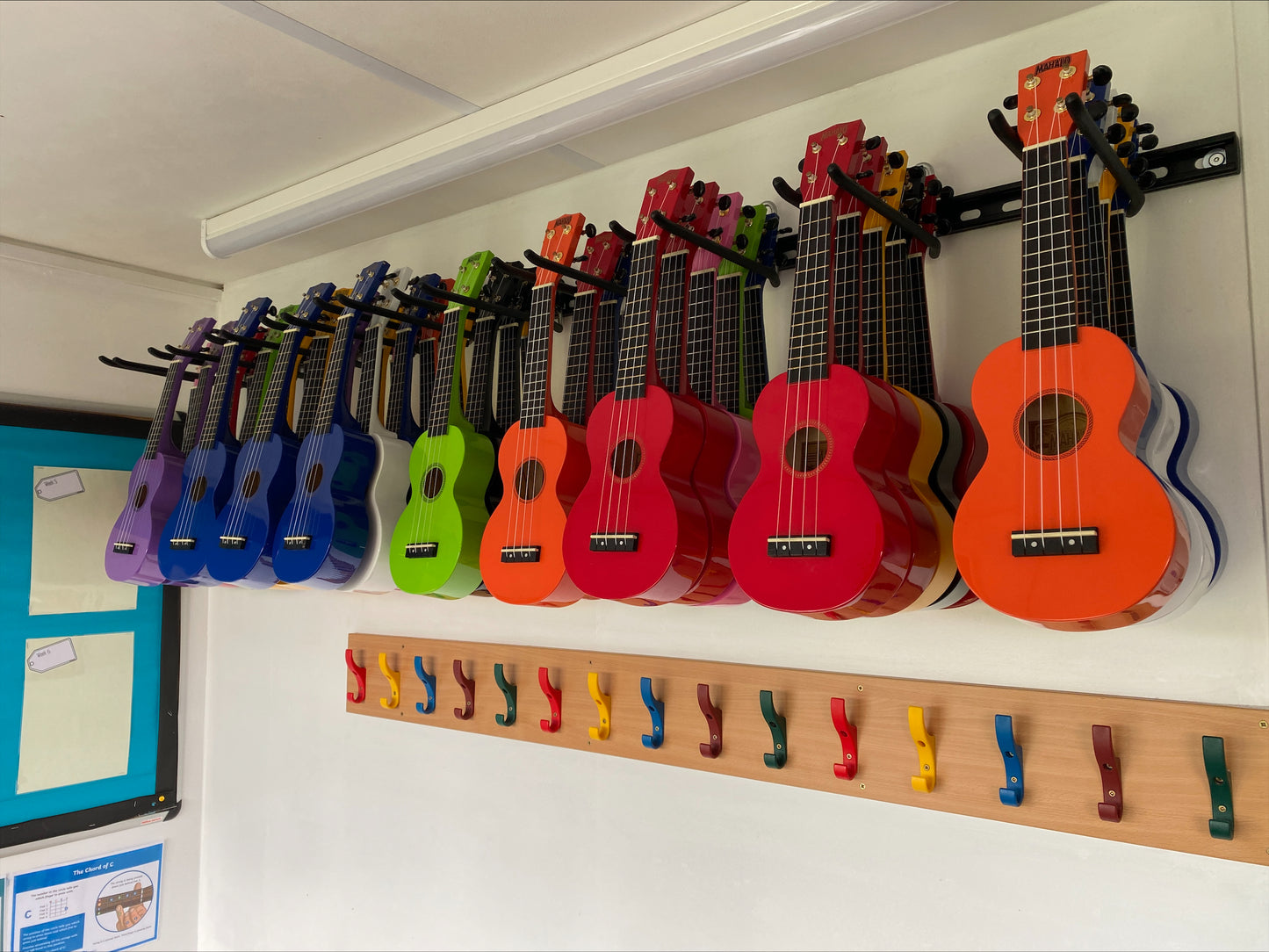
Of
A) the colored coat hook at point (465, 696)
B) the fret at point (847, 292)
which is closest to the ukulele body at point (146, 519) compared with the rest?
the colored coat hook at point (465, 696)

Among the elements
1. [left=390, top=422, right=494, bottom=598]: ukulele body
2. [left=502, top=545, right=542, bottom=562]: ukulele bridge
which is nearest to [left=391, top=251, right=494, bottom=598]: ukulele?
[left=390, top=422, right=494, bottom=598]: ukulele body

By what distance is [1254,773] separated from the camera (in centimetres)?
118

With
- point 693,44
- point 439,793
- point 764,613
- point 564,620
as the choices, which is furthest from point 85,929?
point 693,44

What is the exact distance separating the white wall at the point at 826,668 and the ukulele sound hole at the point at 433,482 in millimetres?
428

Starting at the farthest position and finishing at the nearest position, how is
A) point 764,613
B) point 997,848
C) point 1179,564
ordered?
point 764,613, point 997,848, point 1179,564

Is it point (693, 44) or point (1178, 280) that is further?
point (693, 44)

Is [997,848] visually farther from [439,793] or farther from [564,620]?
[439,793]

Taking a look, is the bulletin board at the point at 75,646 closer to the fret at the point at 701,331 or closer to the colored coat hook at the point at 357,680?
the colored coat hook at the point at 357,680

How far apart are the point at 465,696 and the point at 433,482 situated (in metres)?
0.60

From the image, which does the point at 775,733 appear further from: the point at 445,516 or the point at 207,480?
the point at 207,480

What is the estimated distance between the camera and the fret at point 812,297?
1.30m

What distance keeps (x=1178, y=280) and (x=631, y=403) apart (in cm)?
86

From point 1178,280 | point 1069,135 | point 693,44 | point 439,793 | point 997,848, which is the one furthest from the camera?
point 439,793

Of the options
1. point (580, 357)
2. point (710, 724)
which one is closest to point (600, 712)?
point (710, 724)
